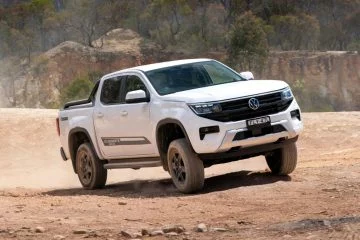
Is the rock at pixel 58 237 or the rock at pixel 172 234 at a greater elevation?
the rock at pixel 58 237

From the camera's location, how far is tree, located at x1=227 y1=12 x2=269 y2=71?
168ft

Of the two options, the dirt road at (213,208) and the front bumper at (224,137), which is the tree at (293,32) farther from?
the front bumper at (224,137)

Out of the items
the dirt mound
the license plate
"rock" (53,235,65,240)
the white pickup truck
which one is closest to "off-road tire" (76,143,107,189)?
the white pickup truck

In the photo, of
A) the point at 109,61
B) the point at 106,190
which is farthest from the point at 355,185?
the point at 109,61

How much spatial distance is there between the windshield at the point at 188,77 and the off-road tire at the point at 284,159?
118 centimetres

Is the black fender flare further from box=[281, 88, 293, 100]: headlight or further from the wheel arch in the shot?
box=[281, 88, 293, 100]: headlight

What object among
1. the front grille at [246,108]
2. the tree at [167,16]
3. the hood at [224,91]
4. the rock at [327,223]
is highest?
the tree at [167,16]

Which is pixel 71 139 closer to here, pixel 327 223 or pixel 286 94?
pixel 286 94

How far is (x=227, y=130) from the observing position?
9922 millimetres

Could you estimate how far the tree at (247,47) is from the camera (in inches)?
2015

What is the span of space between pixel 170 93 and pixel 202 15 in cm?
5280

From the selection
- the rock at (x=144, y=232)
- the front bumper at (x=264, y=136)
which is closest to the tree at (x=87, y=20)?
the front bumper at (x=264, y=136)

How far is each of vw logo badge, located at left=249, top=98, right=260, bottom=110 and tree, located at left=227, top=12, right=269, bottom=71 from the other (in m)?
40.9

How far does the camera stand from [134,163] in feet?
37.8
